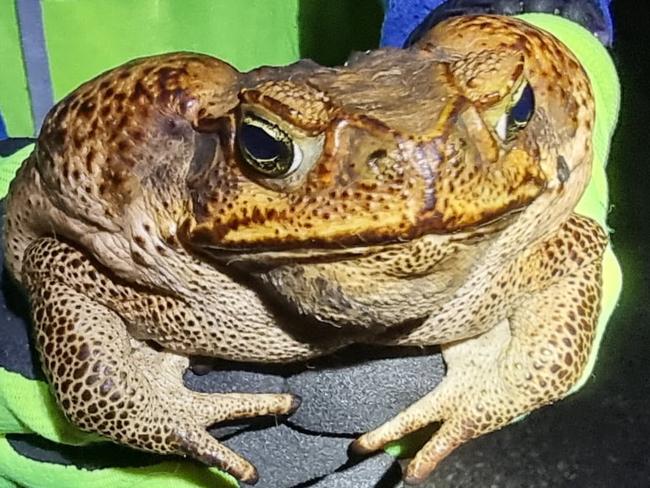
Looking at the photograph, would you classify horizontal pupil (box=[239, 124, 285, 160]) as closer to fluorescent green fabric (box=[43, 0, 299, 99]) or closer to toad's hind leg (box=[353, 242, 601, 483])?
toad's hind leg (box=[353, 242, 601, 483])

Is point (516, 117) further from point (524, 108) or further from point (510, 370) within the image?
point (510, 370)

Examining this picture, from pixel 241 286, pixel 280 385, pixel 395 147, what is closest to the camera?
pixel 395 147

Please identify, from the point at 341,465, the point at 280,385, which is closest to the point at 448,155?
the point at 280,385

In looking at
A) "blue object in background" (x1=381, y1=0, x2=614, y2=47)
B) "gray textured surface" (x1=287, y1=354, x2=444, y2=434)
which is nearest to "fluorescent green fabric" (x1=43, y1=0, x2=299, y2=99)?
"blue object in background" (x1=381, y1=0, x2=614, y2=47)

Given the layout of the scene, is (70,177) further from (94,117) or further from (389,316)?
(389,316)

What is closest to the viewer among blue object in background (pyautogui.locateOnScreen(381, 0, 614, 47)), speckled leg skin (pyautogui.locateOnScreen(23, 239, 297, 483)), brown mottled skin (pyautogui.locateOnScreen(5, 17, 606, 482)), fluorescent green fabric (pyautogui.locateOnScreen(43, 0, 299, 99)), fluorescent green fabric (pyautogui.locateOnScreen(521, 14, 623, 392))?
brown mottled skin (pyautogui.locateOnScreen(5, 17, 606, 482))

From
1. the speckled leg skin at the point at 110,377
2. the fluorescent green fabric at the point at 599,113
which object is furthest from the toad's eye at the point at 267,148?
the fluorescent green fabric at the point at 599,113

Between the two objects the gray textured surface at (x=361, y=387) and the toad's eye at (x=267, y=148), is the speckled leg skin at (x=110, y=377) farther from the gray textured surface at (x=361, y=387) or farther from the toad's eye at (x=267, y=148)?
the toad's eye at (x=267, y=148)
